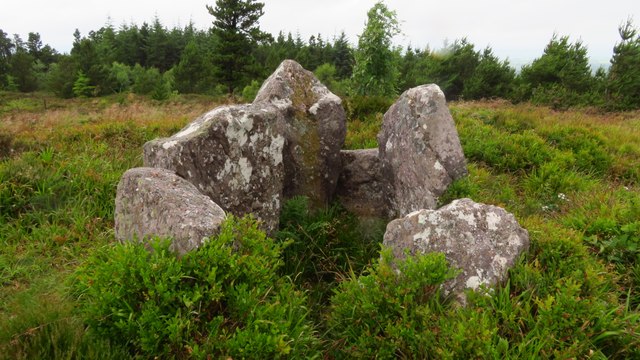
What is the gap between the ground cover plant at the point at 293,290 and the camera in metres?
2.98

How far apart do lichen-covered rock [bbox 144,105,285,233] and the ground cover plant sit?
22.9 inches

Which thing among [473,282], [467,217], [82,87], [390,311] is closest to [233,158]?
[390,311]

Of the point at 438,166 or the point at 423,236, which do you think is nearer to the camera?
the point at 423,236

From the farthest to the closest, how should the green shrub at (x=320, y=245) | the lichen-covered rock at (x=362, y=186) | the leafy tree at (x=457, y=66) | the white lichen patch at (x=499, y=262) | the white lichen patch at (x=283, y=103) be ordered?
the leafy tree at (x=457, y=66)
the lichen-covered rock at (x=362, y=186)
the white lichen patch at (x=283, y=103)
the green shrub at (x=320, y=245)
the white lichen patch at (x=499, y=262)

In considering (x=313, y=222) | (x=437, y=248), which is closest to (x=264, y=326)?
(x=437, y=248)

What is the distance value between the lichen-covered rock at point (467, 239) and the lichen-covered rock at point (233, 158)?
1.78 m

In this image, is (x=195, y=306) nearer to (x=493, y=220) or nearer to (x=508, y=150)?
(x=493, y=220)

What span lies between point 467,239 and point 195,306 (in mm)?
2696

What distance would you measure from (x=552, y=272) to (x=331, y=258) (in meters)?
2.58

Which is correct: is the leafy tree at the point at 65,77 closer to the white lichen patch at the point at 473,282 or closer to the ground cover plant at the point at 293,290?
the ground cover plant at the point at 293,290

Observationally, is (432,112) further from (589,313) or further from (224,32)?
(224,32)

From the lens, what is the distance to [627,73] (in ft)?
97.7

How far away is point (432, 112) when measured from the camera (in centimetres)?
609

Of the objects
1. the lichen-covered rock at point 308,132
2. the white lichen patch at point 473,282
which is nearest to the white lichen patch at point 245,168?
the lichen-covered rock at point 308,132
